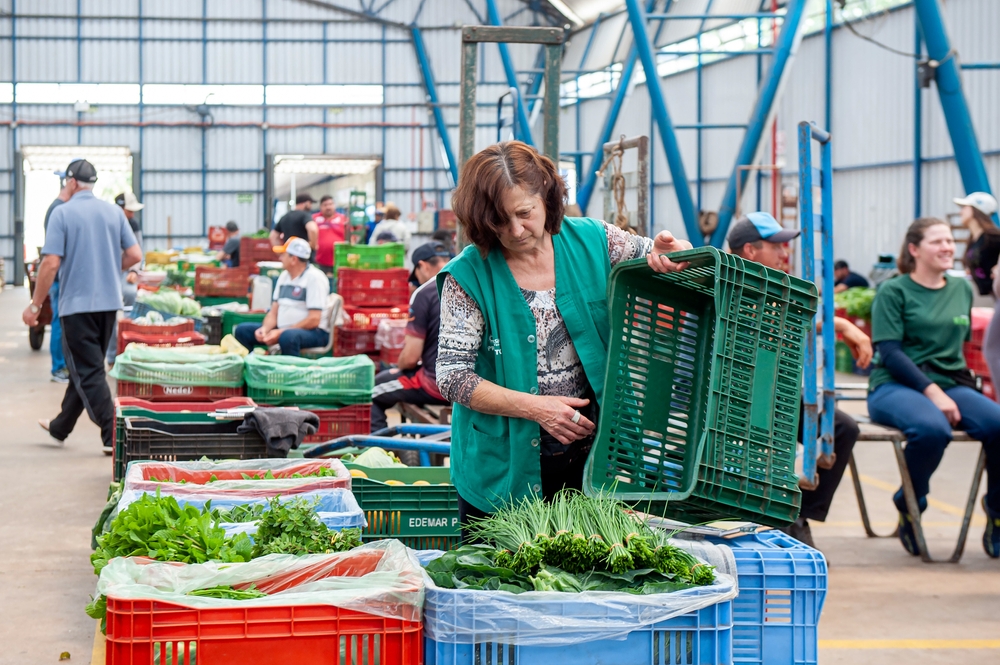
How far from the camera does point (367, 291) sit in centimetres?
1024

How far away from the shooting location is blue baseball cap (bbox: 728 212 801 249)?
4.55 m

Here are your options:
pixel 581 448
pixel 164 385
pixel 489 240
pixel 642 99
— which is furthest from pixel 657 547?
pixel 642 99

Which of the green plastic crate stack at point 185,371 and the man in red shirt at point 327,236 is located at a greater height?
the man in red shirt at point 327,236

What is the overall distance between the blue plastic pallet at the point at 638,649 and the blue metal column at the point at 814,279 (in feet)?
6.68

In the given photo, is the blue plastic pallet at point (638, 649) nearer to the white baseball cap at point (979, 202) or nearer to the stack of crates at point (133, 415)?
the stack of crates at point (133, 415)

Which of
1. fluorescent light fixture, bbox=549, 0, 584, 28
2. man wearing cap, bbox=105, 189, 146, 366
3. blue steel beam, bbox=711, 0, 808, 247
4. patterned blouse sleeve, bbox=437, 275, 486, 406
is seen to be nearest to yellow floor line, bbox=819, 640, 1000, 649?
patterned blouse sleeve, bbox=437, 275, 486, 406

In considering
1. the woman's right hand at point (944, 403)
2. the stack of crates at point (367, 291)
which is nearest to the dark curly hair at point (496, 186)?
the woman's right hand at point (944, 403)

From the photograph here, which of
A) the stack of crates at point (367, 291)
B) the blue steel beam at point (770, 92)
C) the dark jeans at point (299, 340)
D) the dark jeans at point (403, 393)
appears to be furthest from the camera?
the blue steel beam at point (770, 92)

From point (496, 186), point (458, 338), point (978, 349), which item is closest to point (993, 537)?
point (978, 349)

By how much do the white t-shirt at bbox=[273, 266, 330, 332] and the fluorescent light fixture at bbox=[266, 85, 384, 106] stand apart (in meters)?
22.0

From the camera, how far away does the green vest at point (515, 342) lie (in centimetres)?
279

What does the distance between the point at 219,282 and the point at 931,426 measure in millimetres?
9474

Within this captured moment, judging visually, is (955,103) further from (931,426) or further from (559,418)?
(559,418)

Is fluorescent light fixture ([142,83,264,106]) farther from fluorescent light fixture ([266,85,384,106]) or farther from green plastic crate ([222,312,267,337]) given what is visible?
green plastic crate ([222,312,267,337])
